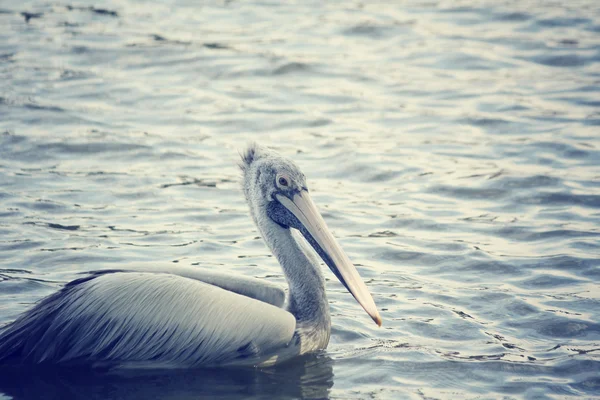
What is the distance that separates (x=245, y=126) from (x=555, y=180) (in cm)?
302

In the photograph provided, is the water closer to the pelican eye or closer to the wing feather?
the wing feather

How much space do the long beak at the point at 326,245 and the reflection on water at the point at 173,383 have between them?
17.7 inches

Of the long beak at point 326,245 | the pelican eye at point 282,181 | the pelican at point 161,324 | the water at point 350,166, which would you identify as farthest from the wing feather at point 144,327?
the pelican eye at point 282,181

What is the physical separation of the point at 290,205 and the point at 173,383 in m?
1.21

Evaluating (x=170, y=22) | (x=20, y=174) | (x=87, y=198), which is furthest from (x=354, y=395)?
(x=170, y=22)

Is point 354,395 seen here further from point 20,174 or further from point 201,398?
point 20,174

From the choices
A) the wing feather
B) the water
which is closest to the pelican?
the wing feather

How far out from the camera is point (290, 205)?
224 inches

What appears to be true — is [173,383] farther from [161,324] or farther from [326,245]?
[326,245]

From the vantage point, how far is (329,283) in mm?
6605

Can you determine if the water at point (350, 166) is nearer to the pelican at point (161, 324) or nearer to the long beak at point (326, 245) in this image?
the pelican at point (161, 324)

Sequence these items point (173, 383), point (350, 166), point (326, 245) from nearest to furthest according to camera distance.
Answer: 1. point (173, 383)
2. point (326, 245)
3. point (350, 166)

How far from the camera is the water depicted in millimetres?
5500

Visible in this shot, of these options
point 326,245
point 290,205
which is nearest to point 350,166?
point 290,205
